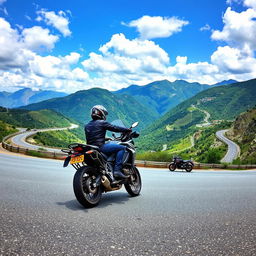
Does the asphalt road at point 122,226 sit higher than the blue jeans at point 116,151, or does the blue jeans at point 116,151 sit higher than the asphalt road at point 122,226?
the blue jeans at point 116,151

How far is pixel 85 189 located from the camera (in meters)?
4.41

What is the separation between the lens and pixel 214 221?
3859 millimetres

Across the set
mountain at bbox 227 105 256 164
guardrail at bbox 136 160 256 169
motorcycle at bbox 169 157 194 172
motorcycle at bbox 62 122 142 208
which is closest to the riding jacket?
motorcycle at bbox 62 122 142 208

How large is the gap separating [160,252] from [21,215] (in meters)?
2.04

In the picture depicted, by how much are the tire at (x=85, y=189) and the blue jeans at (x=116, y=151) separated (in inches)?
24.0

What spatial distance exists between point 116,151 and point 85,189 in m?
1.08

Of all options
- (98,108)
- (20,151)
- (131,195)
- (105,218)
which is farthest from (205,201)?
(20,151)

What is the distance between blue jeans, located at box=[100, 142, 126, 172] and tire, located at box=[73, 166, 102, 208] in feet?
2.00

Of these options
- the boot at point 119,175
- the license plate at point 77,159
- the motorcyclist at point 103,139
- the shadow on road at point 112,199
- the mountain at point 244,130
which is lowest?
the shadow on road at point 112,199

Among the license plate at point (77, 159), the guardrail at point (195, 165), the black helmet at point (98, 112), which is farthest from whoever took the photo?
the guardrail at point (195, 165)

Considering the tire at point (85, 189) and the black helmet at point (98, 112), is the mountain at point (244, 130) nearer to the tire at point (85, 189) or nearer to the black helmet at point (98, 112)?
the black helmet at point (98, 112)

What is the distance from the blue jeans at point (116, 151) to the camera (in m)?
5.08

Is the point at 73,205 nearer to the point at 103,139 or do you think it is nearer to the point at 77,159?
the point at 77,159

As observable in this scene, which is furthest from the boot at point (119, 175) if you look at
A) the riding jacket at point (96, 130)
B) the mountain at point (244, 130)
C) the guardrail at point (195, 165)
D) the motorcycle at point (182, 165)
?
the mountain at point (244, 130)
